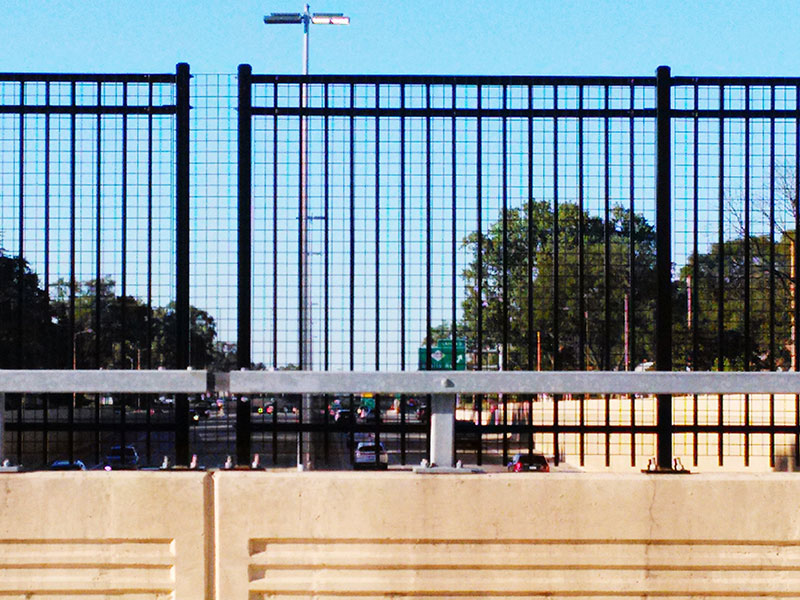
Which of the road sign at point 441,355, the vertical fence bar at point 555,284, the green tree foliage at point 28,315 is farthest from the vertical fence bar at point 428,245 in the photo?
Result: the green tree foliage at point 28,315

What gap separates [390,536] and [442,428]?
1.94 ft

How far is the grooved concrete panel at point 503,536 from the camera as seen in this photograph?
4805mm

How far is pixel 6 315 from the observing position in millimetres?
9172

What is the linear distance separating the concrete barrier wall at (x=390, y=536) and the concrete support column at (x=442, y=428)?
133 millimetres

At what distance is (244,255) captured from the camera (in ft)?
19.9

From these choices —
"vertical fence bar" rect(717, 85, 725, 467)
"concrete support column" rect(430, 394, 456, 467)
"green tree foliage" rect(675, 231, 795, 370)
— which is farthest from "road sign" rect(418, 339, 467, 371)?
"vertical fence bar" rect(717, 85, 725, 467)

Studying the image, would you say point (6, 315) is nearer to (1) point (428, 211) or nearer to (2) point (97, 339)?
(2) point (97, 339)

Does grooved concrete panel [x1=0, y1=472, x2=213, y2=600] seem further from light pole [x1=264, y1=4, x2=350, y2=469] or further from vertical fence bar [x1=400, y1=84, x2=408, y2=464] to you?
vertical fence bar [x1=400, y1=84, x2=408, y2=464]

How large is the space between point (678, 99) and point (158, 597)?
4370mm

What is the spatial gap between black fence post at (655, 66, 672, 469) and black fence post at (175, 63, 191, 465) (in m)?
2.89

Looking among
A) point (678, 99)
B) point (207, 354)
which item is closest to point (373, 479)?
point (207, 354)

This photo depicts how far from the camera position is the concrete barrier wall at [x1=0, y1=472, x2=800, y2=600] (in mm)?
4801

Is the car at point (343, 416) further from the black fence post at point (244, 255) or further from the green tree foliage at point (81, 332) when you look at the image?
the green tree foliage at point (81, 332)

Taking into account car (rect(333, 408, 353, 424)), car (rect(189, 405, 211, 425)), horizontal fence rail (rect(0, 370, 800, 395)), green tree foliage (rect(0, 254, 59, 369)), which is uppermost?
green tree foliage (rect(0, 254, 59, 369))
